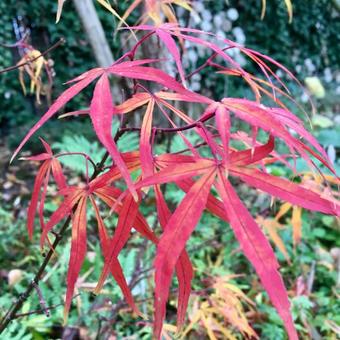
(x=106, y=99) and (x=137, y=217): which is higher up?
(x=106, y=99)

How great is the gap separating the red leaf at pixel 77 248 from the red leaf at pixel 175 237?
0.14 m

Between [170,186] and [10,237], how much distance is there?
0.85 meters

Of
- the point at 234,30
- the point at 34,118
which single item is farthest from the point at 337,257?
the point at 234,30

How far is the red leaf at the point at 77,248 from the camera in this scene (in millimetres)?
473

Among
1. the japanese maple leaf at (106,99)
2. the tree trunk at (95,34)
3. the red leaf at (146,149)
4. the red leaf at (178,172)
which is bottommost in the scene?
the red leaf at (178,172)

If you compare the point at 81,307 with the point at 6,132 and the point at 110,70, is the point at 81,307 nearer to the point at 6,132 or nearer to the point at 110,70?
the point at 110,70

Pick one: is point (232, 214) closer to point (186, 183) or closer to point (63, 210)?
point (186, 183)

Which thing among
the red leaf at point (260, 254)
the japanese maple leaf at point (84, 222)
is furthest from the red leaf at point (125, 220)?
the red leaf at point (260, 254)

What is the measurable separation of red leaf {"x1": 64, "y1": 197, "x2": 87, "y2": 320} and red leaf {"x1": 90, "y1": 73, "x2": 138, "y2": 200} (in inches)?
5.6

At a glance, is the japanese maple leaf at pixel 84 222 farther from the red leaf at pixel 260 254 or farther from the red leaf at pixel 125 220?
the red leaf at pixel 260 254

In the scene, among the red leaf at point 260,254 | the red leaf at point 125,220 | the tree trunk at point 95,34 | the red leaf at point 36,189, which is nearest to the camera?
the red leaf at point 260,254

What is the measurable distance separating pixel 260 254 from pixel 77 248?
0.75 feet

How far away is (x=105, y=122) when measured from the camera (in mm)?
372

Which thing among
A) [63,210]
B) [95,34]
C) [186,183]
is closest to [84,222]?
[63,210]
